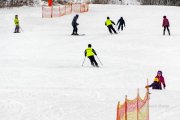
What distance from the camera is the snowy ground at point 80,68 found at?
14.9 meters

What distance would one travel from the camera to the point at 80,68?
22.2m

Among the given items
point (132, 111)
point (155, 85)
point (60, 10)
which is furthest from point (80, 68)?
point (60, 10)

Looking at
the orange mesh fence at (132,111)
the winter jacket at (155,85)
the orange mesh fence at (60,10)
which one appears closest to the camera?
the orange mesh fence at (132,111)

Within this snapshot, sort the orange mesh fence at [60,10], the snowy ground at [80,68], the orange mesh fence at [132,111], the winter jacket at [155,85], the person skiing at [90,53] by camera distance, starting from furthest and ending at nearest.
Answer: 1. the orange mesh fence at [60,10]
2. the person skiing at [90,53]
3. the winter jacket at [155,85]
4. the snowy ground at [80,68]
5. the orange mesh fence at [132,111]

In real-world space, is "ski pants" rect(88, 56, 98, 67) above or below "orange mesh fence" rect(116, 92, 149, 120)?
below

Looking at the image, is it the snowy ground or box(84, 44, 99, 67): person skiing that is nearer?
the snowy ground

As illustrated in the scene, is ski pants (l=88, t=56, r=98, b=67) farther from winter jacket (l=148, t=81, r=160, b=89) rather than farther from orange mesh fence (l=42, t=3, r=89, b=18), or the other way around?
orange mesh fence (l=42, t=3, r=89, b=18)

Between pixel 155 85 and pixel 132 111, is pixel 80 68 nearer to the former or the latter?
pixel 155 85

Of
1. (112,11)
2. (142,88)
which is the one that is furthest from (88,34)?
(142,88)

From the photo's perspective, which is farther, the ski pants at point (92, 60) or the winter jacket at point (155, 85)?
the ski pants at point (92, 60)

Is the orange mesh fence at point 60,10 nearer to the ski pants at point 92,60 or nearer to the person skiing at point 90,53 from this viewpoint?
the ski pants at point 92,60

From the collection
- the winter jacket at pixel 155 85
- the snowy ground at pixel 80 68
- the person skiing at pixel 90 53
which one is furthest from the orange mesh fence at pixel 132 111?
the person skiing at pixel 90 53

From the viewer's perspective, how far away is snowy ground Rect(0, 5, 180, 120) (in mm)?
14852

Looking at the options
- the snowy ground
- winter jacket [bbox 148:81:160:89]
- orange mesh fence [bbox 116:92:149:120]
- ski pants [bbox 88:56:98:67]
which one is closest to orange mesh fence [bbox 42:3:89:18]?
the snowy ground
